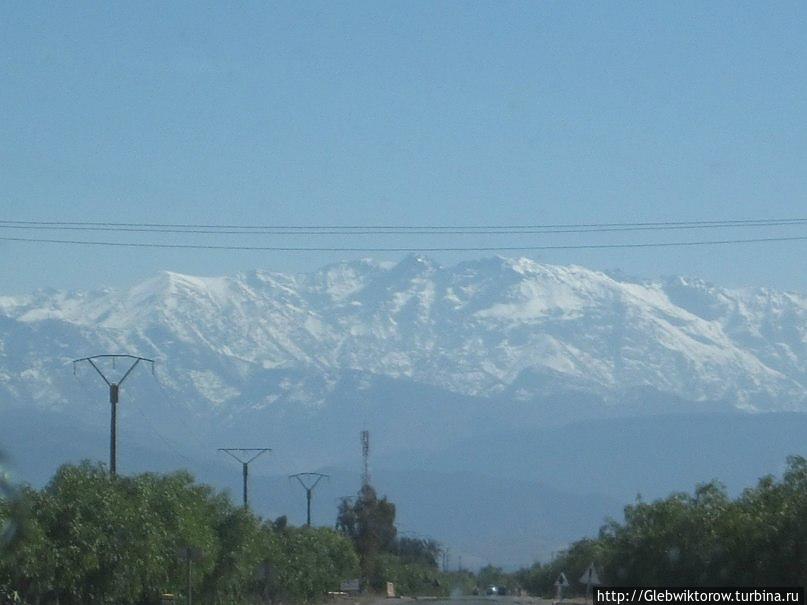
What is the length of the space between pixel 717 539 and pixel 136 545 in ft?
60.0

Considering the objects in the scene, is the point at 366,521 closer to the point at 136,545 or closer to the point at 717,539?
the point at 717,539

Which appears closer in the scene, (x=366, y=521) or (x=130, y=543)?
(x=130, y=543)

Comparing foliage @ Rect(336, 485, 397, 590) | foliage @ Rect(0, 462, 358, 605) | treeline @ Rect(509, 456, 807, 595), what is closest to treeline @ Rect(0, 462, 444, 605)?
foliage @ Rect(0, 462, 358, 605)

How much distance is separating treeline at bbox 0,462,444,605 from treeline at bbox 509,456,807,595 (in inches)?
540

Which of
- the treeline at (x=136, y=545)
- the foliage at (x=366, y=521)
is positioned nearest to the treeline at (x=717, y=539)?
the treeline at (x=136, y=545)

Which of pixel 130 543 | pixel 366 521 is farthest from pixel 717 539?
pixel 366 521

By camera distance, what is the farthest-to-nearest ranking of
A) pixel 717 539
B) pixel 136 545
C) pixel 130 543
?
pixel 717 539
pixel 136 545
pixel 130 543

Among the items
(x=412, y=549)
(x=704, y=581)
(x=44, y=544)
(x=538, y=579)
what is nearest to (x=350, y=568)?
(x=704, y=581)

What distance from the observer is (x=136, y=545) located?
150 ft

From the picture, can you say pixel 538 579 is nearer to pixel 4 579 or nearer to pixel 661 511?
pixel 661 511

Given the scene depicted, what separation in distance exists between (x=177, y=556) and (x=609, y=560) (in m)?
19.1

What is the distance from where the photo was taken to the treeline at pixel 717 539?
149 ft

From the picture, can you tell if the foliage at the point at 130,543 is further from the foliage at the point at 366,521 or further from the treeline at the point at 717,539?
the foliage at the point at 366,521

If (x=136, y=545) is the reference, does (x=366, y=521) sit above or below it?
above
